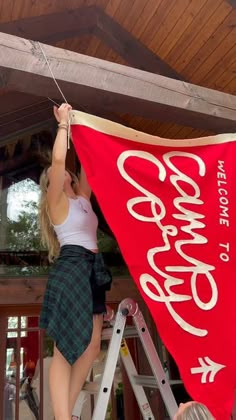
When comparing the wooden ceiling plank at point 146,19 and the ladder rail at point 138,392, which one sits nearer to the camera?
the ladder rail at point 138,392

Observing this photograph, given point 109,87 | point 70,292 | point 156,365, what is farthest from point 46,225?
point 156,365

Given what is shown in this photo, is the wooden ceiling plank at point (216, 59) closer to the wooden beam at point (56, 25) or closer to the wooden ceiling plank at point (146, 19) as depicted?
the wooden ceiling plank at point (146, 19)

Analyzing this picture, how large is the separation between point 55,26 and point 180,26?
804 millimetres

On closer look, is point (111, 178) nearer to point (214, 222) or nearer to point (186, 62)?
point (214, 222)

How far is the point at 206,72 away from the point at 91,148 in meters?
1.37

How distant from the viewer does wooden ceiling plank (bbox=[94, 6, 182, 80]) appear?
2494 millimetres

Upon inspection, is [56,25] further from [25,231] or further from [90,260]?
[90,260]

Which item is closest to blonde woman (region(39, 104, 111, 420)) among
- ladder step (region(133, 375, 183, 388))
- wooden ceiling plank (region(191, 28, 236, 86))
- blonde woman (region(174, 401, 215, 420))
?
ladder step (region(133, 375, 183, 388))

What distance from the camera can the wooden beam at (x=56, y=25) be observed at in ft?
7.40

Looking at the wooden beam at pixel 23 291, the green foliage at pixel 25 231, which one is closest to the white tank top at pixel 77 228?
the wooden beam at pixel 23 291

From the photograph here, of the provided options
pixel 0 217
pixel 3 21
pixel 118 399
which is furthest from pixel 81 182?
pixel 118 399

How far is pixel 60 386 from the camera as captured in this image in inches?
47.9

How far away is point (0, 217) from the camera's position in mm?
3051

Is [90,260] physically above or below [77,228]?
below
